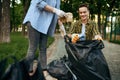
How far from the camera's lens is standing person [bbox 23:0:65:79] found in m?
6.30

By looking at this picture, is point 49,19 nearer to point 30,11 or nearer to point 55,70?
point 30,11

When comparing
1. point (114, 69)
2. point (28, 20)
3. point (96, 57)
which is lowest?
point (114, 69)

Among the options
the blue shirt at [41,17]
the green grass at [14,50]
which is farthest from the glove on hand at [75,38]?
the green grass at [14,50]

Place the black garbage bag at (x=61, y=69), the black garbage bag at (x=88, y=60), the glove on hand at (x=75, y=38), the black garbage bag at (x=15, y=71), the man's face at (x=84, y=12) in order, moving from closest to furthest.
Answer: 1. the black garbage bag at (x=15, y=71)
2. the black garbage bag at (x=88, y=60)
3. the glove on hand at (x=75, y=38)
4. the black garbage bag at (x=61, y=69)
5. the man's face at (x=84, y=12)

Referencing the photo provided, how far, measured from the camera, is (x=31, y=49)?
639 centimetres

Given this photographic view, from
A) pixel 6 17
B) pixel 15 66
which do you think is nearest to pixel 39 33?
pixel 15 66

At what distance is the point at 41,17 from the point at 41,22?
7 cm

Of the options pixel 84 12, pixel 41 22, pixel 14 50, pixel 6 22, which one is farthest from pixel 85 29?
pixel 6 22

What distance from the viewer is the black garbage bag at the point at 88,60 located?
5758mm

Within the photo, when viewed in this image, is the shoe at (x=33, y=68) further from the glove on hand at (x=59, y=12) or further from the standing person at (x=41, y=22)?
the standing person at (x=41, y=22)

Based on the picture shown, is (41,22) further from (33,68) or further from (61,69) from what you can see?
(33,68)

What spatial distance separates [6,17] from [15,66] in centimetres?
1850

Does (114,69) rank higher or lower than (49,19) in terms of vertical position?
lower

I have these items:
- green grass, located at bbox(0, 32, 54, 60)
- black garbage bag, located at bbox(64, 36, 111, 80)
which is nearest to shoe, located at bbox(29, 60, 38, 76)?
black garbage bag, located at bbox(64, 36, 111, 80)
